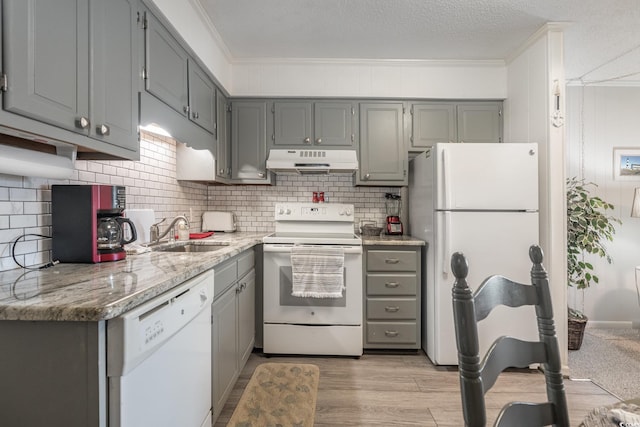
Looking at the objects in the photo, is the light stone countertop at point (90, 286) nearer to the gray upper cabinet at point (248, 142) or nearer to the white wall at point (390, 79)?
the gray upper cabinet at point (248, 142)

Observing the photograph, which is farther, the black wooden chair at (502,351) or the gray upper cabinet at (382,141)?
the gray upper cabinet at (382,141)

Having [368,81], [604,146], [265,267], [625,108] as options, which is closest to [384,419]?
[265,267]

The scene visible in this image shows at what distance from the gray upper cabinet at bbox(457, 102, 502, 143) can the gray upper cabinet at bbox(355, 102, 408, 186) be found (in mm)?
566

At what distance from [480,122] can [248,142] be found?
7.18 ft

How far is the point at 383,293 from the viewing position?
8.52 feet

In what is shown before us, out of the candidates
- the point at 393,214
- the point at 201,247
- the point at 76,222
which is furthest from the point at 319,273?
the point at 76,222

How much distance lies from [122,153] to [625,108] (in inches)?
178

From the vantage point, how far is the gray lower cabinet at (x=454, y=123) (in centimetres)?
292

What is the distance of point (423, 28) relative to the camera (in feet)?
7.89

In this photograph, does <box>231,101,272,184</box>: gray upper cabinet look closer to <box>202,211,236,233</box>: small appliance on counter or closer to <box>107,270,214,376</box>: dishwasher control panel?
<box>202,211,236,233</box>: small appliance on counter

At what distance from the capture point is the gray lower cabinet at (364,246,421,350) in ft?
8.50

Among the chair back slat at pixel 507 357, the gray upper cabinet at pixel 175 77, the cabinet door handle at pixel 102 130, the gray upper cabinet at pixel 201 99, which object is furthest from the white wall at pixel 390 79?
the chair back slat at pixel 507 357

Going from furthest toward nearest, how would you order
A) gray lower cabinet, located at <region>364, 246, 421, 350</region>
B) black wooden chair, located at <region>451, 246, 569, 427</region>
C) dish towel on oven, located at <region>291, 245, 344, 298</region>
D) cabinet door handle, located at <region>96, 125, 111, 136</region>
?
gray lower cabinet, located at <region>364, 246, 421, 350</region> → dish towel on oven, located at <region>291, 245, 344, 298</region> → cabinet door handle, located at <region>96, 125, 111, 136</region> → black wooden chair, located at <region>451, 246, 569, 427</region>

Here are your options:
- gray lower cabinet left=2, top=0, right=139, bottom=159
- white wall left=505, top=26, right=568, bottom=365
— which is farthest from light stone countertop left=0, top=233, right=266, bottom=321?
white wall left=505, top=26, right=568, bottom=365
